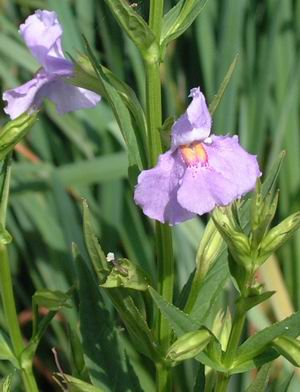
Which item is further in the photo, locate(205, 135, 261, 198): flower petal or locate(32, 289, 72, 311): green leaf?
locate(32, 289, 72, 311): green leaf

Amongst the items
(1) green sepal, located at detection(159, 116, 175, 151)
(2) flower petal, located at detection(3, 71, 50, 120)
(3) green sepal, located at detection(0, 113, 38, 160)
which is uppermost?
(2) flower petal, located at detection(3, 71, 50, 120)

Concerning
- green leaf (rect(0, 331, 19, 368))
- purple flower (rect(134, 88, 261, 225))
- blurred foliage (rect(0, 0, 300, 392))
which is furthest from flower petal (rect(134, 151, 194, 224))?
blurred foliage (rect(0, 0, 300, 392))

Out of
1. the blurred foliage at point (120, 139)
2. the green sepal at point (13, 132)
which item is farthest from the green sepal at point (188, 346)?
the blurred foliage at point (120, 139)

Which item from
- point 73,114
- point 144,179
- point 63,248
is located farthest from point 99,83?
point 73,114

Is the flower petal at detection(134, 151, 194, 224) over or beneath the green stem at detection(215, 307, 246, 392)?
over

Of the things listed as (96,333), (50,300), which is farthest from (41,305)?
(96,333)

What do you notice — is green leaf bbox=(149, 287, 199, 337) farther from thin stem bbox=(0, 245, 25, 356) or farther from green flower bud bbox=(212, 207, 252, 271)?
thin stem bbox=(0, 245, 25, 356)
